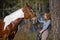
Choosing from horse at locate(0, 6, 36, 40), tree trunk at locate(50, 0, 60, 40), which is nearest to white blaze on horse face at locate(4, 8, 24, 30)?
horse at locate(0, 6, 36, 40)

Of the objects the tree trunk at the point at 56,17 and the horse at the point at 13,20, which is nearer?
the tree trunk at the point at 56,17

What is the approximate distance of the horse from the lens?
21.8 feet

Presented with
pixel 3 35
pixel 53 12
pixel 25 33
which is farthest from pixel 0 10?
pixel 53 12

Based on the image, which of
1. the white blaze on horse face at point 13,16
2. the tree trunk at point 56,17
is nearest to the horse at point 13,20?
the white blaze on horse face at point 13,16

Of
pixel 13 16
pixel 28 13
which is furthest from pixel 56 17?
pixel 13 16

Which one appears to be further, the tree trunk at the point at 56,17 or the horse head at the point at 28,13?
the horse head at the point at 28,13

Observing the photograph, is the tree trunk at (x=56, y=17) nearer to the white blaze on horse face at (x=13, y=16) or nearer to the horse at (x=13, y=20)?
the horse at (x=13, y=20)

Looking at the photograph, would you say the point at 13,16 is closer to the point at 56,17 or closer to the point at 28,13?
the point at 28,13

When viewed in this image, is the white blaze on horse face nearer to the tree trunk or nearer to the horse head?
the horse head

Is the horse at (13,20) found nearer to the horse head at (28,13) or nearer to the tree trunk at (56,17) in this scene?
the horse head at (28,13)

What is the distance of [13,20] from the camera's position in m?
6.71

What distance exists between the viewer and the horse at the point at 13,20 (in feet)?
21.8

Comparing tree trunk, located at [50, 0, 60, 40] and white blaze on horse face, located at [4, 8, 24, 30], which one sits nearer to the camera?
tree trunk, located at [50, 0, 60, 40]

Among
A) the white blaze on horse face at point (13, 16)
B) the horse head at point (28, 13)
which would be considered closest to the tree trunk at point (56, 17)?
the horse head at point (28, 13)
